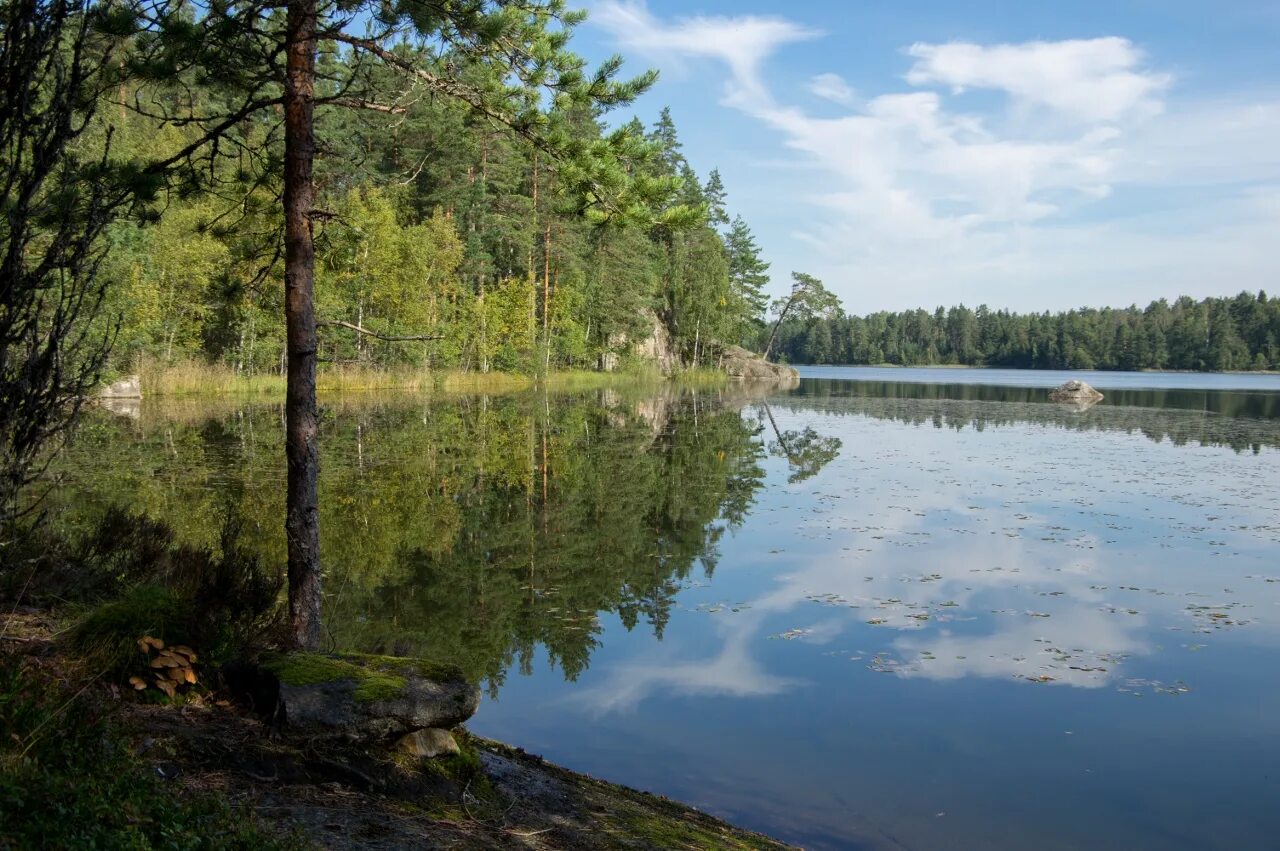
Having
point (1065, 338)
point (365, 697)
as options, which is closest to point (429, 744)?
point (365, 697)

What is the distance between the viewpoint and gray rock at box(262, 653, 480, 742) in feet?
14.6

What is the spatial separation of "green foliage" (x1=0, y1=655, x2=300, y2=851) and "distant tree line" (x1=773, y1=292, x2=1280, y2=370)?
119404mm

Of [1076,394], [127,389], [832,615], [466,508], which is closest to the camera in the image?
[832,615]

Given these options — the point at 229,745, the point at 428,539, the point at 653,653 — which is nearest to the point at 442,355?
the point at 428,539

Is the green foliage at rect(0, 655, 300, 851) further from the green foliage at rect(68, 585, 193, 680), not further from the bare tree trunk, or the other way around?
the bare tree trunk

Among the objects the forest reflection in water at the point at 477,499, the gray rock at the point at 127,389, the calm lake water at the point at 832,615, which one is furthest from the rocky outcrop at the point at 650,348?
the calm lake water at the point at 832,615

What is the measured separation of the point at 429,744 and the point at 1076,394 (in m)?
52.6

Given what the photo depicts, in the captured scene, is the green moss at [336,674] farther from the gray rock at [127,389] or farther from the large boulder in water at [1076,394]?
the large boulder in water at [1076,394]

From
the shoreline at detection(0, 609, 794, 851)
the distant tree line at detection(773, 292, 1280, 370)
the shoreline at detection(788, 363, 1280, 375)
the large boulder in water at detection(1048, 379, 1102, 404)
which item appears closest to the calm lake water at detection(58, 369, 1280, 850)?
the shoreline at detection(0, 609, 794, 851)

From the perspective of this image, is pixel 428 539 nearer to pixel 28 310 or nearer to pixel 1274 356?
pixel 28 310

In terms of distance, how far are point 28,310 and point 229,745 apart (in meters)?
2.20

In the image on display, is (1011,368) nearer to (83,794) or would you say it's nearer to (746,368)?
(746,368)

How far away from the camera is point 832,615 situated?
9.55 meters

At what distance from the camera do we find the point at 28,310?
3549mm
